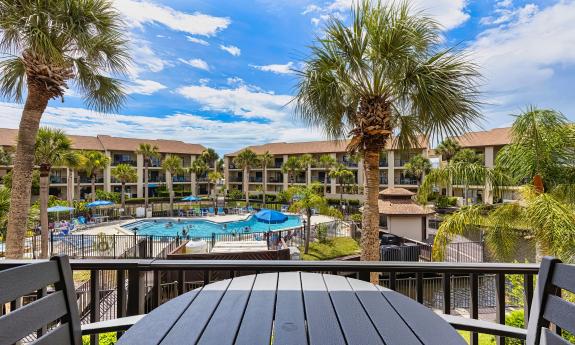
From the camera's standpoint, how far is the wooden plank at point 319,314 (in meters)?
1.18

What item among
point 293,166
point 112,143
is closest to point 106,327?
point 293,166

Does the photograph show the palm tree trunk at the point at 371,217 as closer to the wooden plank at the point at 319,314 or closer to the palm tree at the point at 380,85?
the palm tree at the point at 380,85

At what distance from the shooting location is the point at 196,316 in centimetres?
137

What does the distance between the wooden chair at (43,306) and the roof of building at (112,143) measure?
112 feet

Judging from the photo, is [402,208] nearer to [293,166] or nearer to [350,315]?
[350,315]

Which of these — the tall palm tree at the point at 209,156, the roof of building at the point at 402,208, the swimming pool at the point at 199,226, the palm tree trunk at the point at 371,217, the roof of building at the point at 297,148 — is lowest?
the swimming pool at the point at 199,226

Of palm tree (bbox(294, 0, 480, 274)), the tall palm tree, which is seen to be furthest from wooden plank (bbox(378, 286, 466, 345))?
the tall palm tree

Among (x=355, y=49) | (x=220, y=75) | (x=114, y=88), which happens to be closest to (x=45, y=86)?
(x=114, y=88)

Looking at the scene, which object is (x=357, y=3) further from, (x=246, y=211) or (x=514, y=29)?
(x=246, y=211)

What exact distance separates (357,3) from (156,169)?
40.0 meters

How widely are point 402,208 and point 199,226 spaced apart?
16.7 m

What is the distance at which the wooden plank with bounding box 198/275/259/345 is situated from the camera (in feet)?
3.86

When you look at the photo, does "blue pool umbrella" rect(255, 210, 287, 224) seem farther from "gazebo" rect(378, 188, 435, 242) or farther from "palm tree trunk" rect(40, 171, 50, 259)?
"palm tree trunk" rect(40, 171, 50, 259)

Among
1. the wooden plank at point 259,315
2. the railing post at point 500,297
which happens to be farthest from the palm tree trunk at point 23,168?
the railing post at point 500,297
